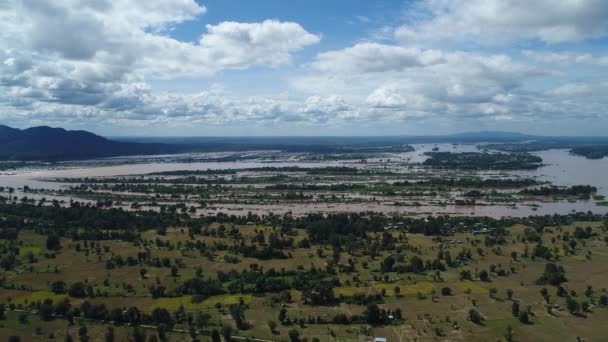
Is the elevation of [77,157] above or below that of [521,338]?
above

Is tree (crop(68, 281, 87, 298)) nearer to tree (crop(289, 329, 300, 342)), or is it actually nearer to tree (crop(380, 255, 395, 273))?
tree (crop(289, 329, 300, 342))

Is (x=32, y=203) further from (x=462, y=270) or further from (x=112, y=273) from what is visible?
(x=462, y=270)

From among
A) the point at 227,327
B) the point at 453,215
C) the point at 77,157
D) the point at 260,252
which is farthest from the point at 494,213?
the point at 77,157

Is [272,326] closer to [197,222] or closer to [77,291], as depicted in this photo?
[77,291]

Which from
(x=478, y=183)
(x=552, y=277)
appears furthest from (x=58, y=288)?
(x=478, y=183)

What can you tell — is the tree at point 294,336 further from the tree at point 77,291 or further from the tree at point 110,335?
the tree at point 77,291

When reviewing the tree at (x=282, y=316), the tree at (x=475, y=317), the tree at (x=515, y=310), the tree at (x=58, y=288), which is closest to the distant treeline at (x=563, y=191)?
the tree at (x=515, y=310)

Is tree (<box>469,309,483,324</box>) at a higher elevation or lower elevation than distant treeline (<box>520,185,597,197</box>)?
lower

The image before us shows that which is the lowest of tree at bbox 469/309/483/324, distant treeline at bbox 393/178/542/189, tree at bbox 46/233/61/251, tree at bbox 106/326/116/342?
tree at bbox 469/309/483/324

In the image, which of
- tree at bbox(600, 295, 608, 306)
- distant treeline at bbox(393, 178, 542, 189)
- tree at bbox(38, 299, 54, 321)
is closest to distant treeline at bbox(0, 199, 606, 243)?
tree at bbox(38, 299, 54, 321)

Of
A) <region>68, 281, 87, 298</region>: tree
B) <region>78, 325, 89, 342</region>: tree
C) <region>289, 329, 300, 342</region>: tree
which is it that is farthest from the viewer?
<region>68, 281, 87, 298</region>: tree
